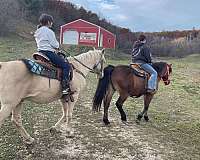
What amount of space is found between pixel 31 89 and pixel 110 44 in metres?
40.4

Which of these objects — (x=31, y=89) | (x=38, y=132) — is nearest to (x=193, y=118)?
(x=38, y=132)

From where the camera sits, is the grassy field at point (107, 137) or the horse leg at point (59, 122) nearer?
the grassy field at point (107, 137)

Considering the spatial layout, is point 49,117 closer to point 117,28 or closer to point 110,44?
point 110,44

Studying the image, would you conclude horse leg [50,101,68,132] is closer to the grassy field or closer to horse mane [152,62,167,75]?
the grassy field

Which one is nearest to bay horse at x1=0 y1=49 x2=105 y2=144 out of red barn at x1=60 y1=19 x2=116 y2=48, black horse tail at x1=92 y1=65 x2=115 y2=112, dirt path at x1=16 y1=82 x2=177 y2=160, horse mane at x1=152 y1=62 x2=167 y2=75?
dirt path at x1=16 y1=82 x2=177 y2=160

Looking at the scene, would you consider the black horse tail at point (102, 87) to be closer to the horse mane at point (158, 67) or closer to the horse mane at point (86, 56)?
the horse mane at point (86, 56)

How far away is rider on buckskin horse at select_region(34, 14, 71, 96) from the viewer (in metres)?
7.06

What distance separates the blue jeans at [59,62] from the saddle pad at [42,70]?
0.33 feet

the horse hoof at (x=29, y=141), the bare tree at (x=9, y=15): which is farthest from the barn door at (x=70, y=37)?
the horse hoof at (x=29, y=141)

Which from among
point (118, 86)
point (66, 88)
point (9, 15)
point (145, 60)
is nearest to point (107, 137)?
point (66, 88)

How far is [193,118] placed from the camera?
11273mm

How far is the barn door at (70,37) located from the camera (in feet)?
139

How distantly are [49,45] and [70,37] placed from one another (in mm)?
35963

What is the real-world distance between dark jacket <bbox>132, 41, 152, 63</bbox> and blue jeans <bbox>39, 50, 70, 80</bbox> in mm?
2805
